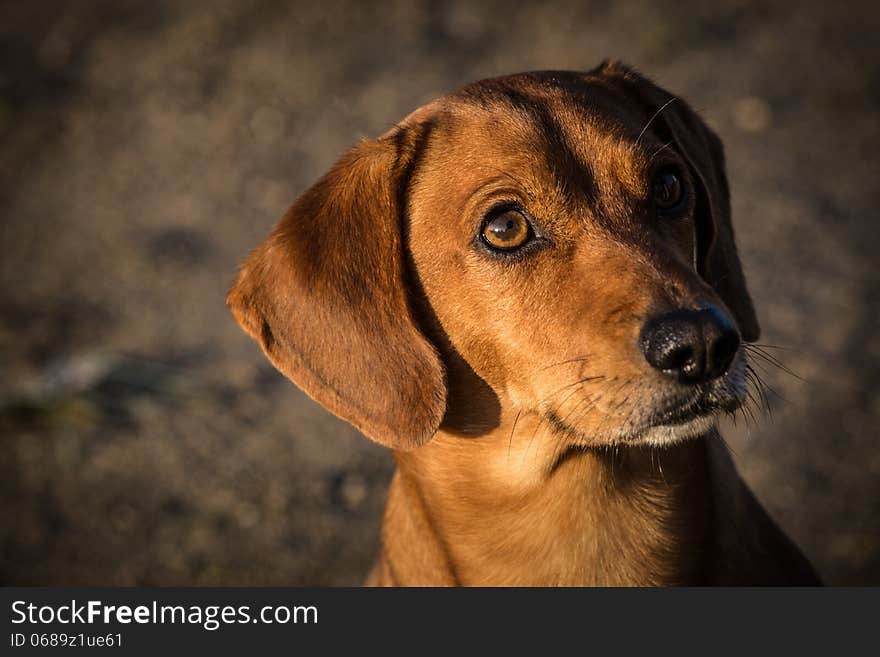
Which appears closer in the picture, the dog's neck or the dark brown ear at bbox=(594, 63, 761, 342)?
the dog's neck

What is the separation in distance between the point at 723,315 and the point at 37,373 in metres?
5.57

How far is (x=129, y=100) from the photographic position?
9938mm

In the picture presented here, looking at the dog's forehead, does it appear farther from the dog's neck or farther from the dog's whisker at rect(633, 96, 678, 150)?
the dog's neck

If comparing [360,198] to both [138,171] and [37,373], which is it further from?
[138,171]

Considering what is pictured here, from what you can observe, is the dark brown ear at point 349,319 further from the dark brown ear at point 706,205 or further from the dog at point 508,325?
the dark brown ear at point 706,205

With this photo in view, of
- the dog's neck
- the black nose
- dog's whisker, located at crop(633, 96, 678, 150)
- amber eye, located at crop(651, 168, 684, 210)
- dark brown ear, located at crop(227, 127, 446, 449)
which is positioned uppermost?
dog's whisker, located at crop(633, 96, 678, 150)

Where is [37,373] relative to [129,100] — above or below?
below

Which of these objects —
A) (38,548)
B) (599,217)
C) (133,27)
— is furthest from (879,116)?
(133,27)

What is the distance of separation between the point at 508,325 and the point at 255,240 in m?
5.64

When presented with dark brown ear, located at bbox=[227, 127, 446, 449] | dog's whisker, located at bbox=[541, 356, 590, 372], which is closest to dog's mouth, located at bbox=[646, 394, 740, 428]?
dog's whisker, located at bbox=[541, 356, 590, 372]

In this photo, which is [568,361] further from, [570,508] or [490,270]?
[570,508]

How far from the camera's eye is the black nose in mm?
2336

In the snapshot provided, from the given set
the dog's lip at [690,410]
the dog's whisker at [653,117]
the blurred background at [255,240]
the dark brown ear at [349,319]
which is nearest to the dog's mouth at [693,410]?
the dog's lip at [690,410]

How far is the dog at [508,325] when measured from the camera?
269 centimetres
